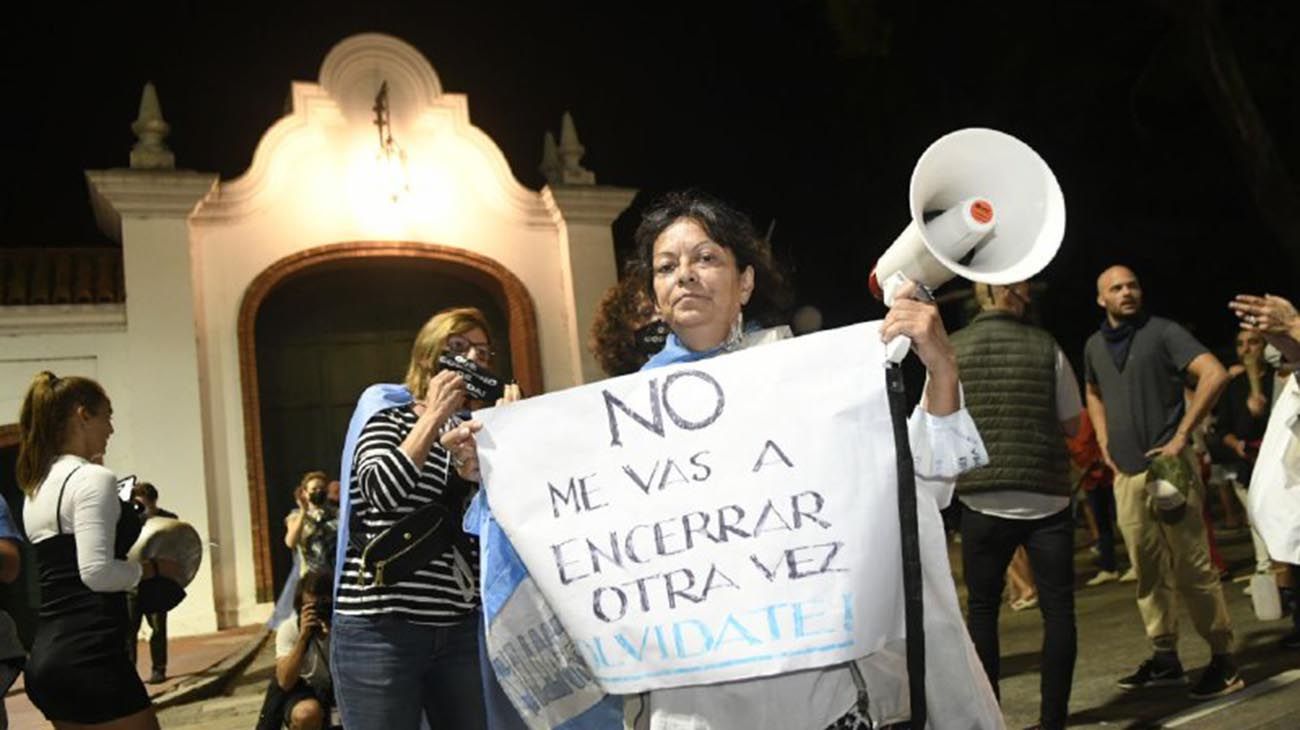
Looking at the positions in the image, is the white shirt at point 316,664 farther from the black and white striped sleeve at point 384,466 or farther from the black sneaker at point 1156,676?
the black sneaker at point 1156,676

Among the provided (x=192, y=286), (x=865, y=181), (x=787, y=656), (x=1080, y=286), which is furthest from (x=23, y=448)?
(x=1080, y=286)

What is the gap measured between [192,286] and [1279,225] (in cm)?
1499

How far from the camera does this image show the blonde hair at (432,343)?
10.2 ft

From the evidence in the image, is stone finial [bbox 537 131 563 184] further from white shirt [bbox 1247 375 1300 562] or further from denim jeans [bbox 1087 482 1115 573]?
white shirt [bbox 1247 375 1300 562]

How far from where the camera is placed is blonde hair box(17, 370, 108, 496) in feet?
11.5

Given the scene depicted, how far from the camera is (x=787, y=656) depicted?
1921 mm

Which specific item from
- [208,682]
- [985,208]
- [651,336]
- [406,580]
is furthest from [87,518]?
[208,682]

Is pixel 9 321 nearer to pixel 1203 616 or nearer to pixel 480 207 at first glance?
pixel 480 207

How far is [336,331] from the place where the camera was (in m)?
13.3

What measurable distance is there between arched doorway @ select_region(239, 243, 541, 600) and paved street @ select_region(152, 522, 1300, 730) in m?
4.16

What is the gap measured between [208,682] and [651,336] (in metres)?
6.29

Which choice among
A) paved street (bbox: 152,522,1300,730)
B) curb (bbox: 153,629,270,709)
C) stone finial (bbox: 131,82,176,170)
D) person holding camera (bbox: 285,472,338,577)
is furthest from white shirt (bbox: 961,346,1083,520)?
stone finial (bbox: 131,82,176,170)

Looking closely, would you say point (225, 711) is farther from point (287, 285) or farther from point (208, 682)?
point (287, 285)

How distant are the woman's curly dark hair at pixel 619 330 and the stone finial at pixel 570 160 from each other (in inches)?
420
